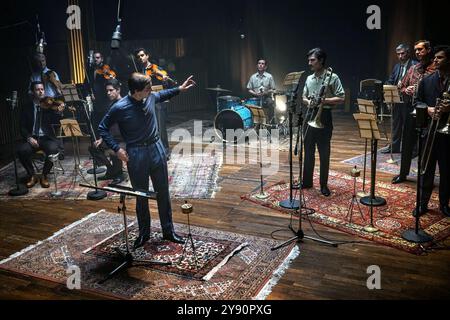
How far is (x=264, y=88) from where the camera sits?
990 cm

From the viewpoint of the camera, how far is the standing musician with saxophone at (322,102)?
5.73 meters

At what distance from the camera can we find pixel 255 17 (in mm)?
11789

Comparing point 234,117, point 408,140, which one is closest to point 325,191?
point 408,140

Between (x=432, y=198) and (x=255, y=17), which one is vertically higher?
(x=255, y=17)

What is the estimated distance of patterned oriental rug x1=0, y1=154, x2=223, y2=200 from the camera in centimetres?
659

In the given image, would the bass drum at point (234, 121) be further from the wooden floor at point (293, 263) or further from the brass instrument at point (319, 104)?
the brass instrument at point (319, 104)

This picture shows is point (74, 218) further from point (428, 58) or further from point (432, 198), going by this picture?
point (428, 58)

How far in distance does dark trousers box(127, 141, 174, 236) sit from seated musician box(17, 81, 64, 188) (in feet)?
9.45

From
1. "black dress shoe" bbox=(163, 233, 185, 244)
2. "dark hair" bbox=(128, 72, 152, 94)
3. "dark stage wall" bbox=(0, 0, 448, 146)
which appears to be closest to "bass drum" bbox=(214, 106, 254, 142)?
"dark stage wall" bbox=(0, 0, 448, 146)

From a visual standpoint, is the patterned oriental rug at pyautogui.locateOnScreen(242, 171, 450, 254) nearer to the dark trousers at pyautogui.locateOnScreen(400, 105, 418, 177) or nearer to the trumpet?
the dark trousers at pyautogui.locateOnScreen(400, 105, 418, 177)

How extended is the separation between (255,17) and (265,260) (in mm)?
8565

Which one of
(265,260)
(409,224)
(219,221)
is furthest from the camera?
(219,221)
